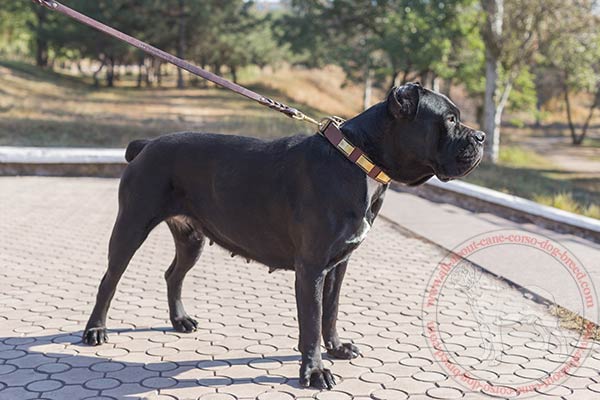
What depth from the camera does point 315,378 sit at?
12.6 feet

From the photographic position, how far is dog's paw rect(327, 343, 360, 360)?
170 inches

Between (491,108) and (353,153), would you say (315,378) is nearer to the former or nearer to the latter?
(353,153)

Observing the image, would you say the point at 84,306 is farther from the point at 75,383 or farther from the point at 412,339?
the point at 412,339

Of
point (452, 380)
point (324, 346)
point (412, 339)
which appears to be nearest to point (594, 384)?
point (452, 380)

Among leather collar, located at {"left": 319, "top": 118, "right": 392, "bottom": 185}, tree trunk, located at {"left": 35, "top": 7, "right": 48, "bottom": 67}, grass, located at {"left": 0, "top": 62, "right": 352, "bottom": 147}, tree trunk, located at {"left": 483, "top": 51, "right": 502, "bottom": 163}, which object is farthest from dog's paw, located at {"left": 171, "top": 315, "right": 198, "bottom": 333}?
tree trunk, located at {"left": 35, "top": 7, "right": 48, "bottom": 67}

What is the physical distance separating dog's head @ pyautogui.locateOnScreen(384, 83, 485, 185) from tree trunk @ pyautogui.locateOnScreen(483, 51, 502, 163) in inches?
726

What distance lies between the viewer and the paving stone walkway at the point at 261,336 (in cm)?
389

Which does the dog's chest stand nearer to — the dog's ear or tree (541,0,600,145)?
the dog's ear

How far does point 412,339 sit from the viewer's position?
4.73m

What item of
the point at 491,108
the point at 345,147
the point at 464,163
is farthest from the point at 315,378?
the point at 491,108

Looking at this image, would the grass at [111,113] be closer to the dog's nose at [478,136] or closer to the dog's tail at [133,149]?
the dog's tail at [133,149]

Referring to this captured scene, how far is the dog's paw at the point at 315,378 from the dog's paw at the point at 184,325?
1.18 m

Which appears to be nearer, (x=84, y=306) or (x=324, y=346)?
(x=324, y=346)

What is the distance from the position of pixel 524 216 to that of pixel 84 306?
6251 mm
